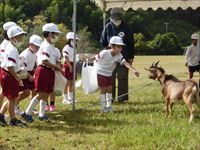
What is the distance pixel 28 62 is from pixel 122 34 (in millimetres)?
2627

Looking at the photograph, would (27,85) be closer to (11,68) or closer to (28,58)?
(28,58)

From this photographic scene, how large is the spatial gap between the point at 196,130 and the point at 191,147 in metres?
1.21

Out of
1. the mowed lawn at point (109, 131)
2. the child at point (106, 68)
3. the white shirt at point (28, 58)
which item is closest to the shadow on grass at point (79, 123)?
the mowed lawn at point (109, 131)

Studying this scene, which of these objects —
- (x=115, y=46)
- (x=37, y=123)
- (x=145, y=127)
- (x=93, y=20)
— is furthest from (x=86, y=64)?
(x=93, y=20)

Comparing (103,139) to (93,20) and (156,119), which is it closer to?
(156,119)

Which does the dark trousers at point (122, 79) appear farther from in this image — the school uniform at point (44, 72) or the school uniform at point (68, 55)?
the school uniform at point (44, 72)

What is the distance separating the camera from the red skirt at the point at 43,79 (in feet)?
31.1

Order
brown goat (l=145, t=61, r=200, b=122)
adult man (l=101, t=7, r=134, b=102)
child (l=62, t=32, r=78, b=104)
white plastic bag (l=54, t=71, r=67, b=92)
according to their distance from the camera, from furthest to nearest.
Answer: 1. child (l=62, t=32, r=78, b=104)
2. adult man (l=101, t=7, r=134, b=102)
3. white plastic bag (l=54, t=71, r=67, b=92)
4. brown goat (l=145, t=61, r=200, b=122)

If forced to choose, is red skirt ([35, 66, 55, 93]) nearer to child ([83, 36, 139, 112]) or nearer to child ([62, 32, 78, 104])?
child ([83, 36, 139, 112])

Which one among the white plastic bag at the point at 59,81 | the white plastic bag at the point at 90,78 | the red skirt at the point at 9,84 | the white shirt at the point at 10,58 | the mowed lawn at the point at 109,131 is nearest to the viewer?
the mowed lawn at the point at 109,131

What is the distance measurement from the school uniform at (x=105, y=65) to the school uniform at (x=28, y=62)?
1.30m

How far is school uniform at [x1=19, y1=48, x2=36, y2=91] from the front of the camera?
10.4 m

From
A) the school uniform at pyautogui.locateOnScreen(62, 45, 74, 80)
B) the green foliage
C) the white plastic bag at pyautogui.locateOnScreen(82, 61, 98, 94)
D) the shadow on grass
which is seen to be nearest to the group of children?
the shadow on grass

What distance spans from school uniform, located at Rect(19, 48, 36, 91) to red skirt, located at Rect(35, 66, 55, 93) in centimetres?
86
